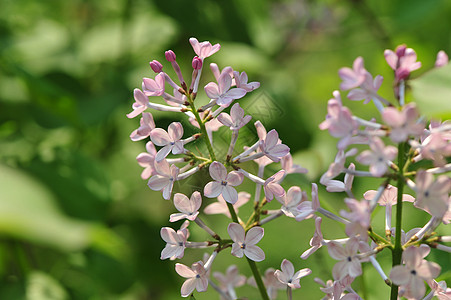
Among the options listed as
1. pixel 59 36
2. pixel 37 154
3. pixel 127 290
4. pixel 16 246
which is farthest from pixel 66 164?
pixel 59 36

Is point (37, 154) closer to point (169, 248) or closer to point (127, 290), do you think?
point (127, 290)

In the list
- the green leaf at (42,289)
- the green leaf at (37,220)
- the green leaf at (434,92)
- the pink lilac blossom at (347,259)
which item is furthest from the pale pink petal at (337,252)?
the green leaf at (42,289)

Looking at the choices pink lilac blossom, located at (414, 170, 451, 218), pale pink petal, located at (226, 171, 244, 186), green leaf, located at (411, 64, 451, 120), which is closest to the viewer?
pink lilac blossom, located at (414, 170, 451, 218)

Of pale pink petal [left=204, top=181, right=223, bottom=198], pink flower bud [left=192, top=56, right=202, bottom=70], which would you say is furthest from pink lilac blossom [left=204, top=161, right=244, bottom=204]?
pink flower bud [left=192, top=56, right=202, bottom=70]

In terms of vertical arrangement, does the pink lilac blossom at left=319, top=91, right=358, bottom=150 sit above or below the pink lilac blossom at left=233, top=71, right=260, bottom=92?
above

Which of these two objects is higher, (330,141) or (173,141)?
(173,141)

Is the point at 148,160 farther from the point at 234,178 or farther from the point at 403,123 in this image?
the point at 403,123

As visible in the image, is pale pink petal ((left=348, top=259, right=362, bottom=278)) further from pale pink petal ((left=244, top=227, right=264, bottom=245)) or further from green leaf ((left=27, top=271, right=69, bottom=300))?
green leaf ((left=27, top=271, right=69, bottom=300))
